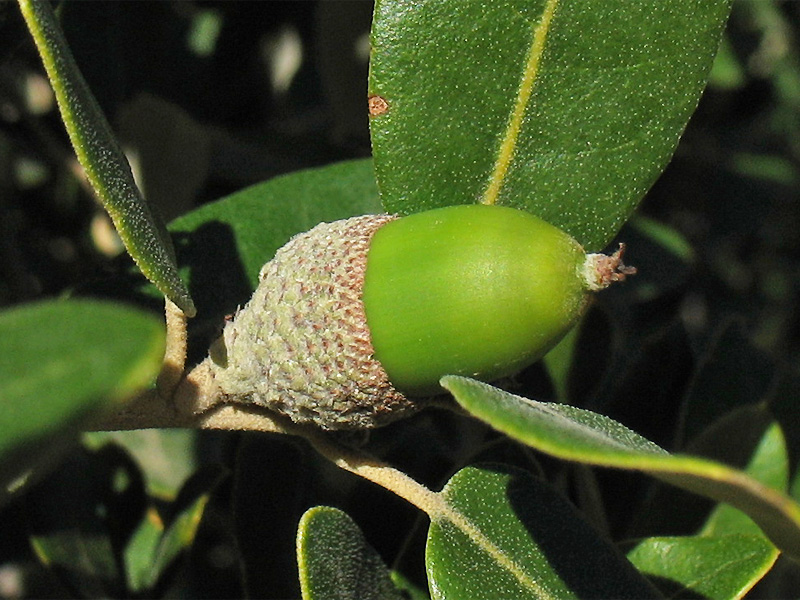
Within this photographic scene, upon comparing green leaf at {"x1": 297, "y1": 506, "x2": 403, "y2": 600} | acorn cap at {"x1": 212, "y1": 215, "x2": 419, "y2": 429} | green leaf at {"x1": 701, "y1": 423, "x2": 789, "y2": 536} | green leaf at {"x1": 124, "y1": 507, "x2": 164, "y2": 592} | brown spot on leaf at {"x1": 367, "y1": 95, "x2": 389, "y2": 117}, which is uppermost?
brown spot on leaf at {"x1": 367, "y1": 95, "x2": 389, "y2": 117}

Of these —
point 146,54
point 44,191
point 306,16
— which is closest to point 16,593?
point 44,191

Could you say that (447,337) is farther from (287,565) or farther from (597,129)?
(287,565)

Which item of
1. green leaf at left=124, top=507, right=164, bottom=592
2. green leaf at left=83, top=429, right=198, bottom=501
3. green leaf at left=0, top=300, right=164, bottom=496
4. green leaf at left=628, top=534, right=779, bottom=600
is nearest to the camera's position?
green leaf at left=0, top=300, right=164, bottom=496

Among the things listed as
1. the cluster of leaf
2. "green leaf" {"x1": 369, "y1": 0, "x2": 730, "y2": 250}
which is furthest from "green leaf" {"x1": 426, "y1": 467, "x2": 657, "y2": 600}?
"green leaf" {"x1": 369, "y1": 0, "x2": 730, "y2": 250}

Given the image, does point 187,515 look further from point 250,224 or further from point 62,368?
point 62,368

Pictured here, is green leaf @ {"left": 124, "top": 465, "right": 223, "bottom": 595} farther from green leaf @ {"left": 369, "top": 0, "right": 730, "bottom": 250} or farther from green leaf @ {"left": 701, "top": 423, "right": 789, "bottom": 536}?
green leaf @ {"left": 701, "top": 423, "right": 789, "bottom": 536}
